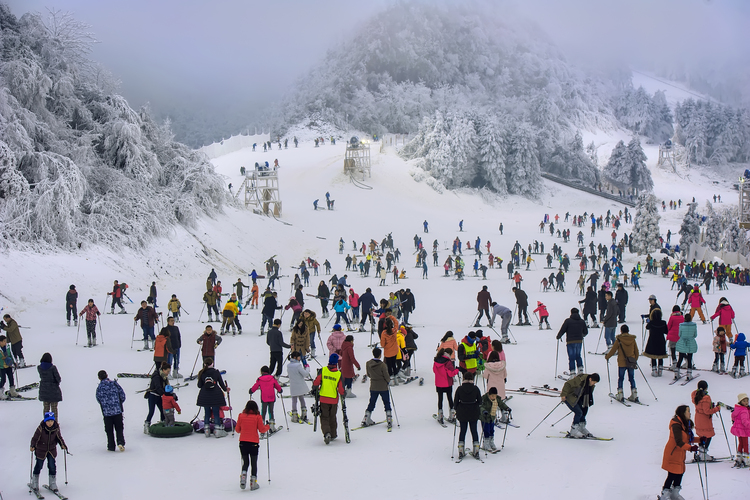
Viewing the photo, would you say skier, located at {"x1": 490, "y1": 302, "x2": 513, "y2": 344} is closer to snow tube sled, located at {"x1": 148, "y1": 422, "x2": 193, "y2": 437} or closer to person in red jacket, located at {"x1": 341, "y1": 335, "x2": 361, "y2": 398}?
person in red jacket, located at {"x1": 341, "y1": 335, "x2": 361, "y2": 398}

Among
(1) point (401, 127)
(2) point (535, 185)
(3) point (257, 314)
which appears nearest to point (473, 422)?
(3) point (257, 314)

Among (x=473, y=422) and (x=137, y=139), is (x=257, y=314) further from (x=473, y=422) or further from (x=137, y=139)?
(x=137, y=139)

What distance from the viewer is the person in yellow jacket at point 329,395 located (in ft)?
Result: 31.1

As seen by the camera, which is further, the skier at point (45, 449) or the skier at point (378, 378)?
the skier at point (378, 378)

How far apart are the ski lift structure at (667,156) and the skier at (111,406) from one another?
94.9 metres

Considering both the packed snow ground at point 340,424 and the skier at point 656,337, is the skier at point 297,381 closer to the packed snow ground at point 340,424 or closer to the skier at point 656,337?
the packed snow ground at point 340,424

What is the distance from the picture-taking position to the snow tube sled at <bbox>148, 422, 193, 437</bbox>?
9914mm

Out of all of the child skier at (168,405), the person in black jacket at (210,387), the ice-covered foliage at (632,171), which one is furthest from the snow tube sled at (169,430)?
the ice-covered foliage at (632,171)

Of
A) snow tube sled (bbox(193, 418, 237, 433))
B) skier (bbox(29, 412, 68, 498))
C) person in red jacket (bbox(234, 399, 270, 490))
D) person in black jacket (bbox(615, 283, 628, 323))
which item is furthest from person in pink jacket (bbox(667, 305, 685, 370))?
skier (bbox(29, 412, 68, 498))

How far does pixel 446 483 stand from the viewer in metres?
8.05

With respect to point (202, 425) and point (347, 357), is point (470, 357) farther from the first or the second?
point (202, 425)

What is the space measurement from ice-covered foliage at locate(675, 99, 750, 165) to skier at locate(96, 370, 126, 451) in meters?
101

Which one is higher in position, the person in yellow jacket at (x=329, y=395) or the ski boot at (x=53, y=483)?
the person in yellow jacket at (x=329, y=395)

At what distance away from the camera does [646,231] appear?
43.3 meters
